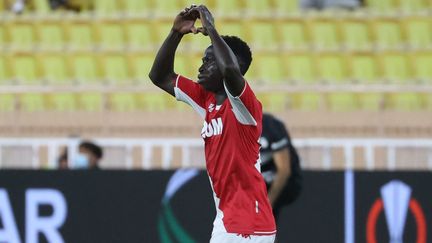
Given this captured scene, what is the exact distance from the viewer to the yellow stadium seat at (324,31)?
17.4 meters

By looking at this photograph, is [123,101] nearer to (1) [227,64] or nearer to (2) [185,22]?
(2) [185,22]

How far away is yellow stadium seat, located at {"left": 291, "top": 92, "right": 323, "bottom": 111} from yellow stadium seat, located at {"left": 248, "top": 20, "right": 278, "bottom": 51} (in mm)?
1793

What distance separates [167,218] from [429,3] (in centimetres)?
788

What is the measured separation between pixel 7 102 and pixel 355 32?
4860 millimetres

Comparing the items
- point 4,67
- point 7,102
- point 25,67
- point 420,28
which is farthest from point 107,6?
point 420,28

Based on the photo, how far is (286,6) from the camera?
59.4ft

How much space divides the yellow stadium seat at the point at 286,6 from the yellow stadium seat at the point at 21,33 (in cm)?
358

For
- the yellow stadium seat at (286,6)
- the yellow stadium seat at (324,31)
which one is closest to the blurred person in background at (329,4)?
the yellow stadium seat at (286,6)

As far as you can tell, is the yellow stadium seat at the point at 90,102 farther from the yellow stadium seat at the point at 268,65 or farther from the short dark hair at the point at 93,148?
the short dark hair at the point at 93,148

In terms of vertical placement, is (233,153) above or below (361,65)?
above

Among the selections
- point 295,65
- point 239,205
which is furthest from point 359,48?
point 239,205

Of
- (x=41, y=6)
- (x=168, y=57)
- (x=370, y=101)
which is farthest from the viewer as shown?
(x=41, y=6)

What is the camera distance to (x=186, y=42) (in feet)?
57.6

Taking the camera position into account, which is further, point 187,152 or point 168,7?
point 168,7
